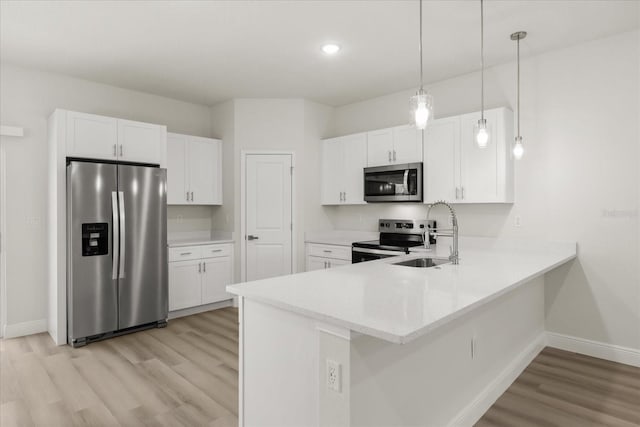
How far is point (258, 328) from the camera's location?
2018 mm

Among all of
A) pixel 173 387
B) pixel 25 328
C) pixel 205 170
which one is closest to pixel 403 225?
pixel 205 170

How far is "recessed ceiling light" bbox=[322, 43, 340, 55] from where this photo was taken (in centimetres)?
347

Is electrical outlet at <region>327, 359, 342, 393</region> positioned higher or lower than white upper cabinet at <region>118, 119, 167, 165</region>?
lower

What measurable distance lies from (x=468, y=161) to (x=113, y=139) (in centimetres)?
364

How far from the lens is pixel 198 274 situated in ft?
15.6

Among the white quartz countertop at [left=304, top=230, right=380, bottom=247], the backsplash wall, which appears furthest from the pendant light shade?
the backsplash wall

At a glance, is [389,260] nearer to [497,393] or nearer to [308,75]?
[497,393]

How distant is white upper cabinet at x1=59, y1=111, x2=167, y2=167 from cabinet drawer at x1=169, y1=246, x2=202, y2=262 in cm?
101

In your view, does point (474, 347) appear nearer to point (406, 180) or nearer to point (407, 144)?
point (406, 180)

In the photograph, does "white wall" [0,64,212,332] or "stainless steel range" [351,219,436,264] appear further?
"stainless steel range" [351,219,436,264]

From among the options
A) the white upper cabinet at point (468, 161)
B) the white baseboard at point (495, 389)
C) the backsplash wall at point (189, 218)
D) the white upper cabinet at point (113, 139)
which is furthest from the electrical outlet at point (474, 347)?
the backsplash wall at point (189, 218)

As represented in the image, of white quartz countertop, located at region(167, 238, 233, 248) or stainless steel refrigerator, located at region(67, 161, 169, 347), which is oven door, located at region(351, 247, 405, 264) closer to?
white quartz countertop, located at region(167, 238, 233, 248)

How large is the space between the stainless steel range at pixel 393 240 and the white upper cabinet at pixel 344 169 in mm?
490

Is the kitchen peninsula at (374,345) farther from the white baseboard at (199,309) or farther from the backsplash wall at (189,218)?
the backsplash wall at (189,218)
